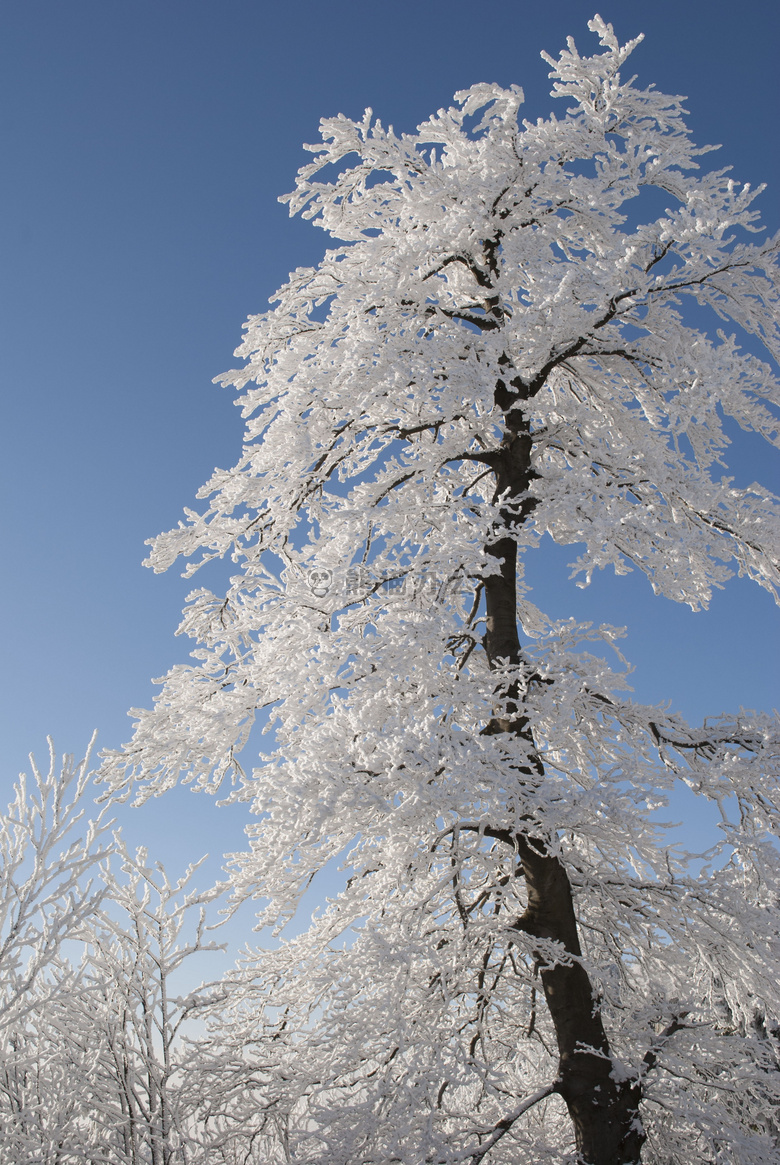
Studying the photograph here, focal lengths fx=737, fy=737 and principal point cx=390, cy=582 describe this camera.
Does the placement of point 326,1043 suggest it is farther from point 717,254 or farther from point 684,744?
point 717,254

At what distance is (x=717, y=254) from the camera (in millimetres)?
5570

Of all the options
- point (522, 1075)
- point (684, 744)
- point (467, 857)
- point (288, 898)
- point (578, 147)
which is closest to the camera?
point (288, 898)

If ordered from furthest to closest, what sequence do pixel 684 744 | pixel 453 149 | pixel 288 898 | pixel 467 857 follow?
pixel 453 149
pixel 684 744
pixel 467 857
pixel 288 898

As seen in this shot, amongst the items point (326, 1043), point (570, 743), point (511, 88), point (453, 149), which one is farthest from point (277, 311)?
point (326, 1043)

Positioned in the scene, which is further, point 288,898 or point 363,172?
point 363,172

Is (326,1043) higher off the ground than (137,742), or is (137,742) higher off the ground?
(137,742)

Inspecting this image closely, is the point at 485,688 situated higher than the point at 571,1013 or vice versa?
the point at 485,688

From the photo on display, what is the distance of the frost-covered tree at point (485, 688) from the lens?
14.6 ft

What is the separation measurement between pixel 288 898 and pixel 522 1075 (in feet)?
17.0

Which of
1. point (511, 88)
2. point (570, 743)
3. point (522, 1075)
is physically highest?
point (511, 88)

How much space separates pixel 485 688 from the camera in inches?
185

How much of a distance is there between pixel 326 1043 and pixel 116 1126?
5.29 ft

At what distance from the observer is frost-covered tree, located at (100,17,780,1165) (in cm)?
445

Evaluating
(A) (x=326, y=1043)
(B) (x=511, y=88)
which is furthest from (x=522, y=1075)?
(B) (x=511, y=88)
